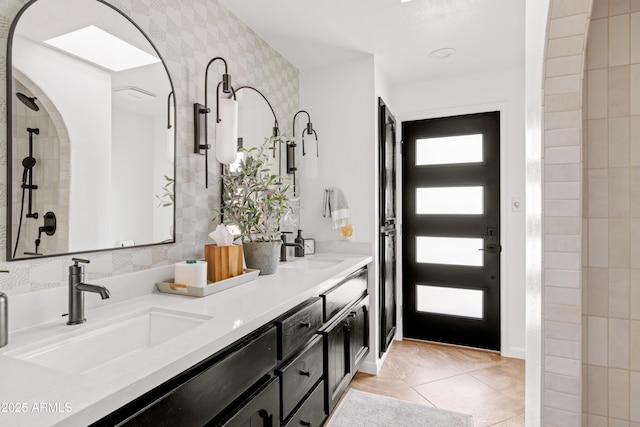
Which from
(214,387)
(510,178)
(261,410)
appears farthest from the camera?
(510,178)

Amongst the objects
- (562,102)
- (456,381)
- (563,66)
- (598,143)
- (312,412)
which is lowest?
(456,381)

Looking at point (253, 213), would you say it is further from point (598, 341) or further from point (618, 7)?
point (618, 7)

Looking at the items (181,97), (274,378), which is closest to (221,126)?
(181,97)

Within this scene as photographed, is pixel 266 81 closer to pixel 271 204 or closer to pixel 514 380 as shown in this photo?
pixel 271 204

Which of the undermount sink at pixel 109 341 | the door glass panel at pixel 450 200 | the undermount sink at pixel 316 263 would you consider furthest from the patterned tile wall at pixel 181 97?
the door glass panel at pixel 450 200

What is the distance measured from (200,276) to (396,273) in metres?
2.36

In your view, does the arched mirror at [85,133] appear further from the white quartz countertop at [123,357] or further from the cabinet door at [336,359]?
the cabinet door at [336,359]

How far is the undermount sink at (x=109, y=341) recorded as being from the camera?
0.94 meters

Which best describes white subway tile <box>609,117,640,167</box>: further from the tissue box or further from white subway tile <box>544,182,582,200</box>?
the tissue box

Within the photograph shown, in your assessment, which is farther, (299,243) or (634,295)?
(299,243)

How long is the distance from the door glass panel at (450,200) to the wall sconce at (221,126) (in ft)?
6.87

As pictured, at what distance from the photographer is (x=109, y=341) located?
1.11m

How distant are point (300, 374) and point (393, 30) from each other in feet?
7.18

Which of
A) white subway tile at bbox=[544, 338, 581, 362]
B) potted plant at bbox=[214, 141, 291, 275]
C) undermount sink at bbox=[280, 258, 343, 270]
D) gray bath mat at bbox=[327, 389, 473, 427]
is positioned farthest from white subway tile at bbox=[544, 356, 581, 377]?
undermount sink at bbox=[280, 258, 343, 270]
